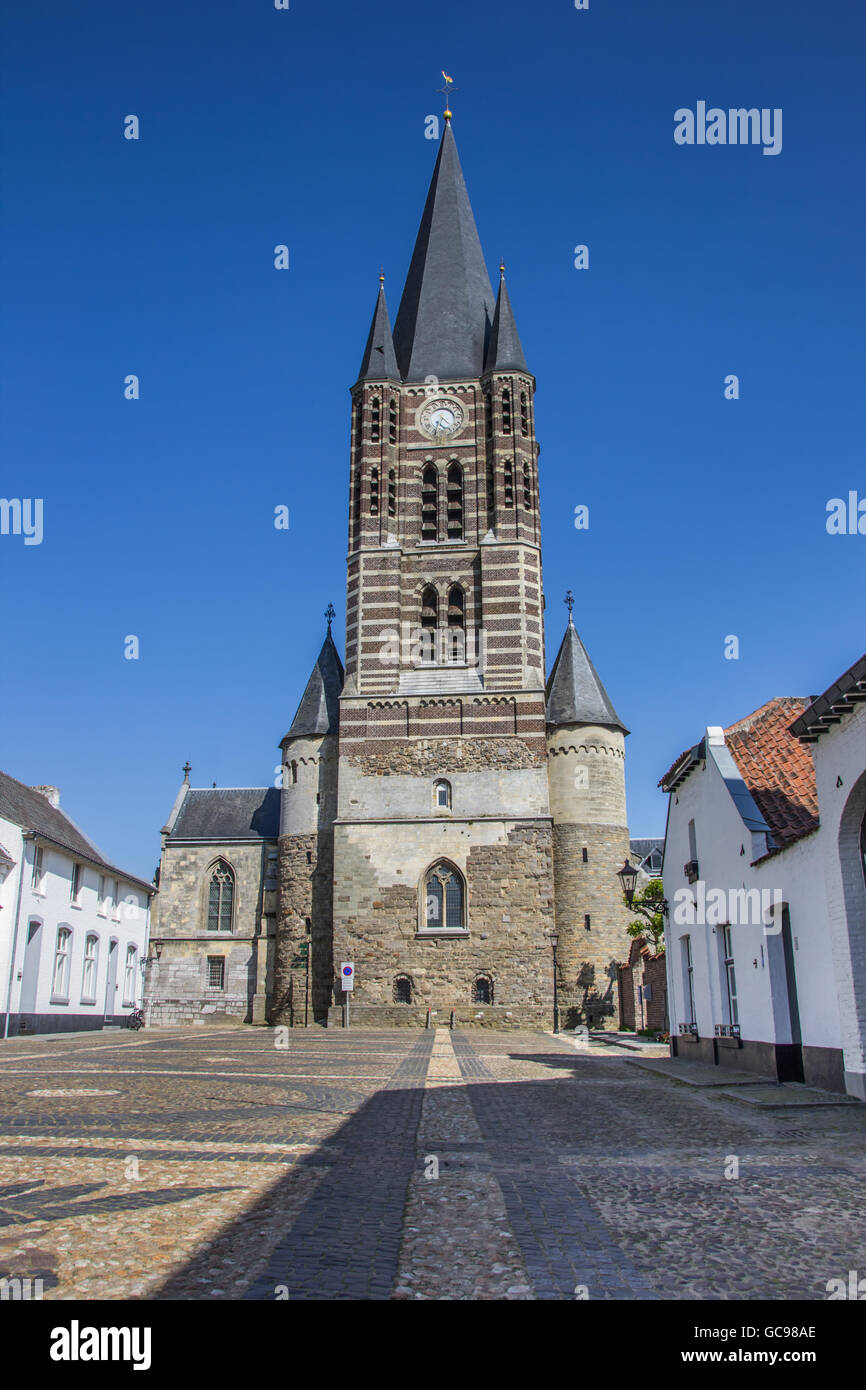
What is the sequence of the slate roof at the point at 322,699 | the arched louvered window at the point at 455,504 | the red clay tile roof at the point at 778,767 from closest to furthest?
the red clay tile roof at the point at 778,767
the slate roof at the point at 322,699
the arched louvered window at the point at 455,504

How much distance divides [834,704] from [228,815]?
124ft

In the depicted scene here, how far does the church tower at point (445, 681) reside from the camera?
34.8 meters

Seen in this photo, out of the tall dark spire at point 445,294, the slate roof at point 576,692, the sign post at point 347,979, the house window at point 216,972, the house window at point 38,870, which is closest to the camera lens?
the house window at point 38,870

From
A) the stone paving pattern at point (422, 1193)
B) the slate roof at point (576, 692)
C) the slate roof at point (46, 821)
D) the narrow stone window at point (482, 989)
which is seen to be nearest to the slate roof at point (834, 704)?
the stone paving pattern at point (422, 1193)

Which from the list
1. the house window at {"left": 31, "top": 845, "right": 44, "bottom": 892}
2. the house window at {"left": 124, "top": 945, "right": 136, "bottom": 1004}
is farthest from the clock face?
the house window at {"left": 124, "top": 945, "right": 136, "bottom": 1004}

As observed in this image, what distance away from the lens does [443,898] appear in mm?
35688

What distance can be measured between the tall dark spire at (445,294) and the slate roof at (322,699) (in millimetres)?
12281

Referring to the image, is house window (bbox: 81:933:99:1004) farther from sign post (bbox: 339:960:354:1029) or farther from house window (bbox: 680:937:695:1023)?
house window (bbox: 680:937:695:1023)

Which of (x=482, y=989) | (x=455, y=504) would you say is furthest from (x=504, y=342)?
(x=482, y=989)

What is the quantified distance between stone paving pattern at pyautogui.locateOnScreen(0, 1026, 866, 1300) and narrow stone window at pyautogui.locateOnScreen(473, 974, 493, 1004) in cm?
2135

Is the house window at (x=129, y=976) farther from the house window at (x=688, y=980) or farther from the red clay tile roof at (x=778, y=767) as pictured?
the red clay tile roof at (x=778, y=767)

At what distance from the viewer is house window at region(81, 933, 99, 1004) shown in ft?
103

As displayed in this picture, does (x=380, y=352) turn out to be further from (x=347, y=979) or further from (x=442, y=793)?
(x=347, y=979)
